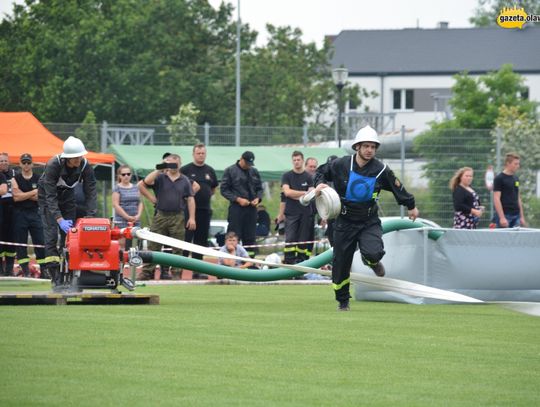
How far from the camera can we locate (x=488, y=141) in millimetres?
29578

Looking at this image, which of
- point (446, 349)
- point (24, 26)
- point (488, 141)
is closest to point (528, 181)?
point (488, 141)

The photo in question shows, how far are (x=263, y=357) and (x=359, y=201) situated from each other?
4603mm

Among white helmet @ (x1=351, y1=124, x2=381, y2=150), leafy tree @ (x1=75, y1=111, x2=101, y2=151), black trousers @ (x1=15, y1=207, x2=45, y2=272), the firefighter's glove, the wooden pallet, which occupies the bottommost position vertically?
the wooden pallet

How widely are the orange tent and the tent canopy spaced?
7.76 feet

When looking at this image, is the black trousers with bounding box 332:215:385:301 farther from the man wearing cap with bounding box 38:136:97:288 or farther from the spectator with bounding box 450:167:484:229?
the spectator with bounding box 450:167:484:229

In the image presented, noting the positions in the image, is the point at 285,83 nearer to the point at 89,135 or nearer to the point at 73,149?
the point at 89,135

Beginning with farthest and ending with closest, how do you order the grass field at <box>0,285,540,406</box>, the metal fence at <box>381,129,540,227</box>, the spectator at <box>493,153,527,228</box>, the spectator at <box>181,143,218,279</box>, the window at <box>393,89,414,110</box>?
1. the window at <box>393,89,414,110</box>
2. the metal fence at <box>381,129,540,227</box>
3. the spectator at <box>181,143,218,279</box>
4. the spectator at <box>493,153,527,228</box>
5. the grass field at <box>0,285,540,406</box>

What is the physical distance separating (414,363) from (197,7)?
197 feet

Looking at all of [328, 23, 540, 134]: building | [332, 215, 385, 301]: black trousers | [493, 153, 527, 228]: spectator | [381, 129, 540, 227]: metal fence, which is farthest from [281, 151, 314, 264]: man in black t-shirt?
[328, 23, 540, 134]: building

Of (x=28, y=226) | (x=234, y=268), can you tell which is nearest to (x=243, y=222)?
(x=28, y=226)

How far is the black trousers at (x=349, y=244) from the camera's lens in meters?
13.0

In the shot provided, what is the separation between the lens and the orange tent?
23.9 metres

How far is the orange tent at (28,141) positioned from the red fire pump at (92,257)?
1053 centimetres

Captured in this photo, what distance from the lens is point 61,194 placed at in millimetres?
14320
